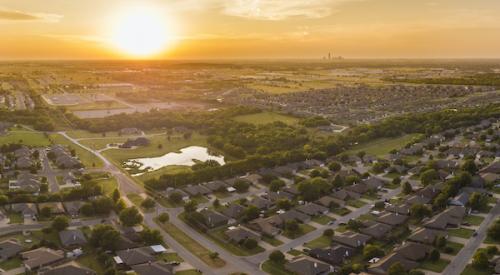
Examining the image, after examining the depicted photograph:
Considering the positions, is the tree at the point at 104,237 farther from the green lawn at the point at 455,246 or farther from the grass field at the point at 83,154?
the grass field at the point at 83,154

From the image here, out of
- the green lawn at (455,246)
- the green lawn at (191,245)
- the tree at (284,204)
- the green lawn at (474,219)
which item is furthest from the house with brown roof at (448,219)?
the green lawn at (191,245)

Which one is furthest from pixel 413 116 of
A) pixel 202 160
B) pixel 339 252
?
pixel 339 252

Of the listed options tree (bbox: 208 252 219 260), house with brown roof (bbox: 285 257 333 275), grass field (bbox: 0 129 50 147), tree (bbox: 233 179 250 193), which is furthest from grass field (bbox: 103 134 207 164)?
house with brown roof (bbox: 285 257 333 275)

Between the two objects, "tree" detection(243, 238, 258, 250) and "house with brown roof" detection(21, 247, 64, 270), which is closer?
"house with brown roof" detection(21, 247, 64, 270)

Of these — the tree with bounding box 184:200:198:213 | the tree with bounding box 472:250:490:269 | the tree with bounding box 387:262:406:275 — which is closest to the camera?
the tree with bounding box 387:262:406:275

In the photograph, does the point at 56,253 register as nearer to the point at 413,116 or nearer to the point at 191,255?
the point at 191,255

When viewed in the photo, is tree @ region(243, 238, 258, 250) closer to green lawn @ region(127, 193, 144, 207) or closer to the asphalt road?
the asphalt road
